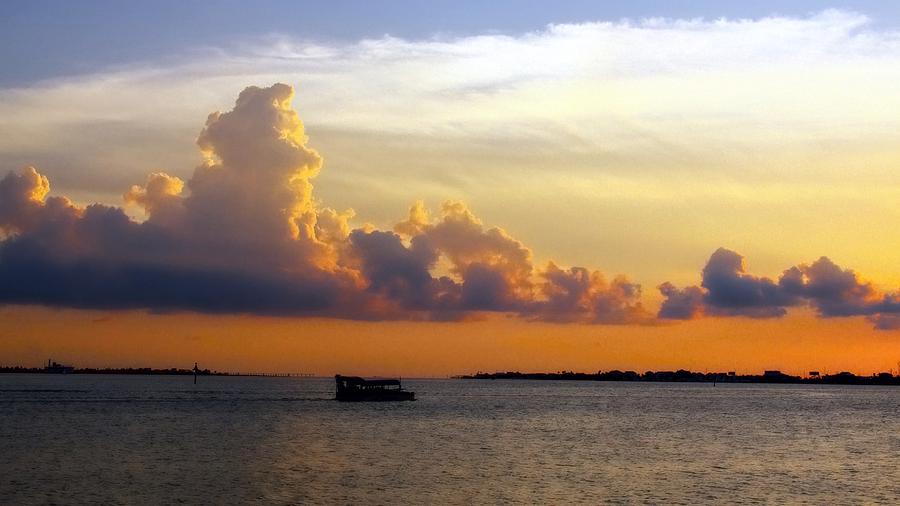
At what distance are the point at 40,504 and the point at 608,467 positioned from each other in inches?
1840

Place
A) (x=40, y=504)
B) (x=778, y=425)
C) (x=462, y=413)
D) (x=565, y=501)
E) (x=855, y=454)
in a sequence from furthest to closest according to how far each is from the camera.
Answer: (x=462, y=413) → (x=778, y=425) → (x=855, y=454) → (x=565, y=501) → (x=40, y=504)

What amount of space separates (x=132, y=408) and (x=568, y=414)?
79.1 m

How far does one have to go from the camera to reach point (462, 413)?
596 feet

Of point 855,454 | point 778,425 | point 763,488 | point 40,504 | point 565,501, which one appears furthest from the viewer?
point 778,425

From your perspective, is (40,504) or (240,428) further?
(240,428)

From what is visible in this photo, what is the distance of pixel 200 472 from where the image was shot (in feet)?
266

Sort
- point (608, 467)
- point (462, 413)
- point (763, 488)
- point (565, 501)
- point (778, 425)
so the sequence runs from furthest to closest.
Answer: point (462, 413), point (778, 425), point (608, 467), point (763, 488), point (565, 501)

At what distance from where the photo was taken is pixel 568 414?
182 metres

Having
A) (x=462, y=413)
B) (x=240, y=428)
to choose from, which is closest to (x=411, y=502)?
(x=240, y=428)

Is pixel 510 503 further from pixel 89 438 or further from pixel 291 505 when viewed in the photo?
pixel 89 438

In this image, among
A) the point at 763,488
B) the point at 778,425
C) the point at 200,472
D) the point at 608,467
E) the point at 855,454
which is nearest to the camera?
the point at 763,488

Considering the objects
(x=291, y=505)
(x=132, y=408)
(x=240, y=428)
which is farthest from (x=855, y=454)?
(x=132, y=408)

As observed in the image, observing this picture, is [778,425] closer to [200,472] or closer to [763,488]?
[763,488]

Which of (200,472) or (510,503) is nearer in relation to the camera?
(510,503)
